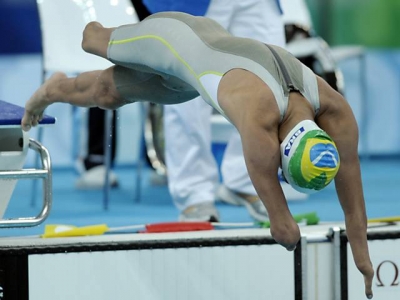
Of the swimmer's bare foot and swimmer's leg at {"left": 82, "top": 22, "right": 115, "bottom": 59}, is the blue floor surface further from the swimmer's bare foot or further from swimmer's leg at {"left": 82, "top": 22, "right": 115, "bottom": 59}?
swimmer's leg at {"left": 82, "top": 22, "right": 115, "bottom": 59}

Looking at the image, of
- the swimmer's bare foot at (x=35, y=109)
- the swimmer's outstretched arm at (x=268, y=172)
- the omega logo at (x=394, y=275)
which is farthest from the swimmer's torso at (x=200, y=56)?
the omega logo at (x=394, y=275)

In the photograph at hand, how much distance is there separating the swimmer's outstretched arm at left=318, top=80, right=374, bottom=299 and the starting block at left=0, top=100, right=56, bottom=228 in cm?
85

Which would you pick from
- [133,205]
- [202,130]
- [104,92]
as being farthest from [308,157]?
[133,205]

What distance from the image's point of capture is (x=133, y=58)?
2764 millimetres

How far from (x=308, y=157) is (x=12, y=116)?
1039 mm

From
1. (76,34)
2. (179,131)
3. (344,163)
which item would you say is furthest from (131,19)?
(344,163)

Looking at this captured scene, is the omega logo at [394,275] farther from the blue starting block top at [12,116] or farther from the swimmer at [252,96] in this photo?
the blue starting block top at [12,116]

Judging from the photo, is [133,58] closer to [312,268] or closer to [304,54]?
[312,268]

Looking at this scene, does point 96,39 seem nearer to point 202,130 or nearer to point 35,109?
point 35,109

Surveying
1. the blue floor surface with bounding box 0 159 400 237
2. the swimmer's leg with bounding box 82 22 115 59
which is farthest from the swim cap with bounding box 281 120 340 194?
the blue floor surface with bounding box 0 159 400 237

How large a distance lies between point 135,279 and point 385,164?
409 cm

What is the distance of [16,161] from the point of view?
2.96m

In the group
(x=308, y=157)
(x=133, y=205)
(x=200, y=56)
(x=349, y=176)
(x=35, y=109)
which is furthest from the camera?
(x=133, y=205)

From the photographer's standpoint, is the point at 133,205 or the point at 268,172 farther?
the point at 133,205
